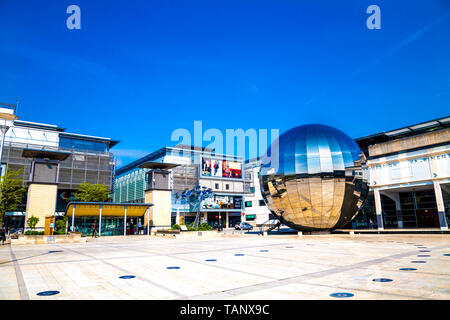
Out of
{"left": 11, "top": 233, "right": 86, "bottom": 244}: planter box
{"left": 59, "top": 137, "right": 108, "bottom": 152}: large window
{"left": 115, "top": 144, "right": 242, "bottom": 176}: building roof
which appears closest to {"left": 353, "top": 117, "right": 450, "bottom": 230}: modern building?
{"left": 11, "top": 233, "right": 86, "bottom": 244}: planter box

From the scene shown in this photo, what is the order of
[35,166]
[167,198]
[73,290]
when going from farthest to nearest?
[167,198], [35,166], [73,290]

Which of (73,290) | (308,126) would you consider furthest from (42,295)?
(308,126)

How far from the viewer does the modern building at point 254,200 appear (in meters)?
77.9

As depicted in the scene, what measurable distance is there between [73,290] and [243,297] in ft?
12.2

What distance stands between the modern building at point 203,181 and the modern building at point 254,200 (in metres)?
2.47

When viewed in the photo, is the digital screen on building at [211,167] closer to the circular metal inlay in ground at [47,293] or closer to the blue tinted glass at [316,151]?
the blue tinted glass at [316,151]

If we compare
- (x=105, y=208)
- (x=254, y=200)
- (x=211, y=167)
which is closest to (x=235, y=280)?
(x=105, y=208)

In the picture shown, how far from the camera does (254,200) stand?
8250 cm

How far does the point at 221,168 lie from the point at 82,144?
36.2 m

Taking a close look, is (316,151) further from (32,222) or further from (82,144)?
(82,144)

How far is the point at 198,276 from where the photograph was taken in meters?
7.59

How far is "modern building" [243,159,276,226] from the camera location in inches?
3068

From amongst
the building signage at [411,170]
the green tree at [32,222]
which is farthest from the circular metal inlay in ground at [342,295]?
the green tree at [32,222]
